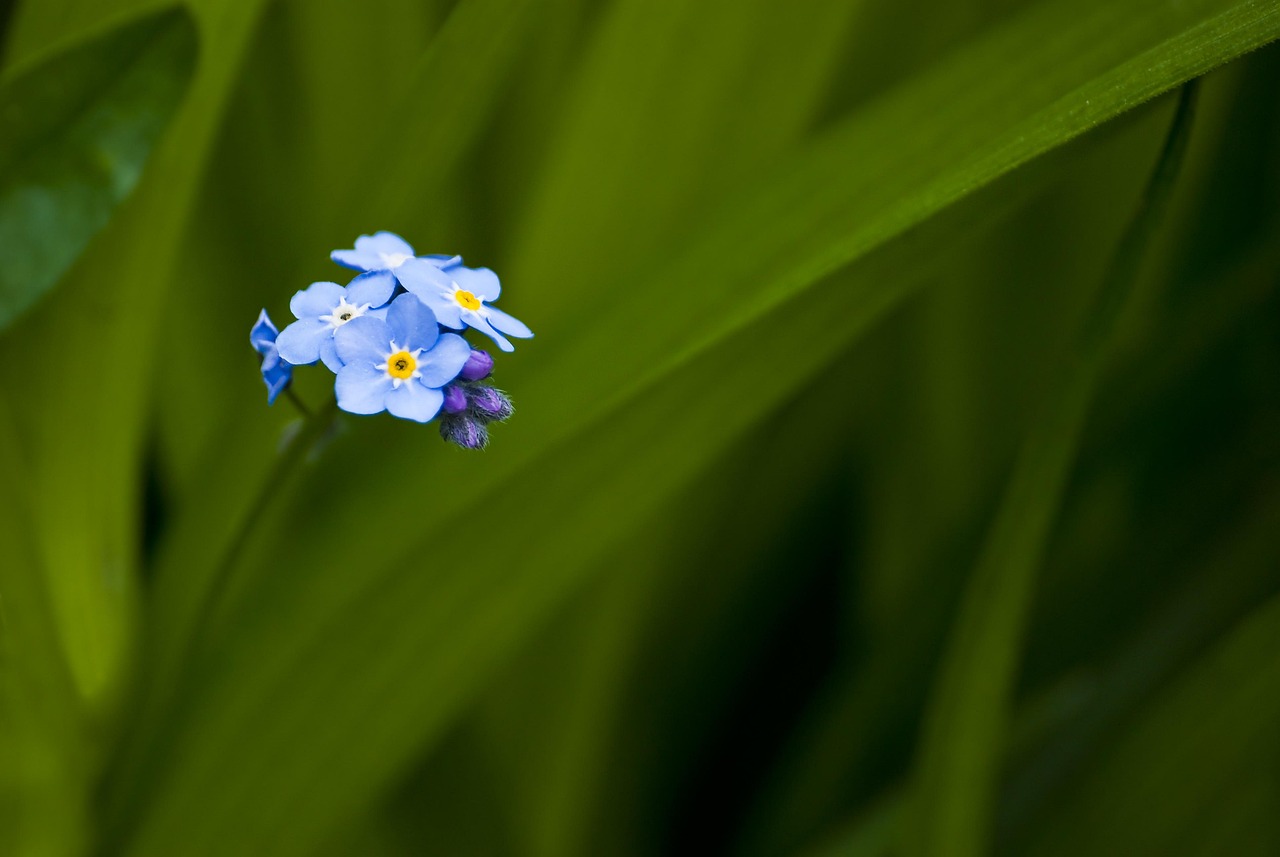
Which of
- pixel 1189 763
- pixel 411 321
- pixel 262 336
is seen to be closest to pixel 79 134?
pixel 262 336

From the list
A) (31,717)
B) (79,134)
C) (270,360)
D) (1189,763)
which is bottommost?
(1189,763)

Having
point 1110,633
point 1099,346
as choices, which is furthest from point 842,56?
point 1110,633

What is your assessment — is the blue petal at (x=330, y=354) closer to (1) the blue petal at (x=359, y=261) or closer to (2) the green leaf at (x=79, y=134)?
(1) the blue petal at (x=359, y=261)

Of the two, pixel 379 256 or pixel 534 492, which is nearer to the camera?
pixel 379 256

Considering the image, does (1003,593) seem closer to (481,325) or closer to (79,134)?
(481,325)

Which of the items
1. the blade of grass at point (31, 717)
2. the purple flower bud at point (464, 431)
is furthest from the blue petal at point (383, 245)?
the blade of grass at point (31, 717)

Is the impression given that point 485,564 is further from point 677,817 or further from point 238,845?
point 677,817

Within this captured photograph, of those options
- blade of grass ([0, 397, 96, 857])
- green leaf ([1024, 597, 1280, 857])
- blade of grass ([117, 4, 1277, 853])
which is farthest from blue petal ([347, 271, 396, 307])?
green leaf ([1024, 597, 1280, 857])

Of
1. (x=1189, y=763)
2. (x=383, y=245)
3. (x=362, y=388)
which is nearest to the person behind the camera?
(x=362, y=388)
